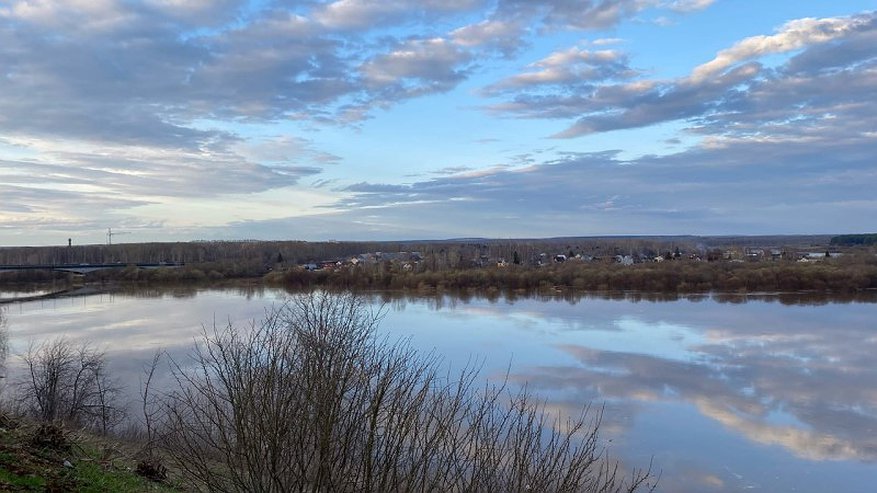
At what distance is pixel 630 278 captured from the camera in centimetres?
4169

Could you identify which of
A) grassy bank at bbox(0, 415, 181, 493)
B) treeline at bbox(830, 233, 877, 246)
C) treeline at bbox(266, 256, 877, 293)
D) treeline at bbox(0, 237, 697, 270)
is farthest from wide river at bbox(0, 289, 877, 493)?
treeline at bbox(830, 233, 877, 246)

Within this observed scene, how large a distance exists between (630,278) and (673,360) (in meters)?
24.1

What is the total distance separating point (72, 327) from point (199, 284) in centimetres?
2404

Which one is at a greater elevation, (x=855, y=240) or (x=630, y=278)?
(x=855, y=240)

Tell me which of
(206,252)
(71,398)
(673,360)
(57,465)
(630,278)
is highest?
(206,252)

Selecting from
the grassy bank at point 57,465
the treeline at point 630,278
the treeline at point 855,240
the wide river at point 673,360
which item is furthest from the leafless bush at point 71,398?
the treeline at point 855,240

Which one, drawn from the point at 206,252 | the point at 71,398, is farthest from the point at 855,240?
the point at 71,398

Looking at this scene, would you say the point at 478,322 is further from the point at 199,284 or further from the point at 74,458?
Answer: the point at 199,284

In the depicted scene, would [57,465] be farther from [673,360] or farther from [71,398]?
[673,360]

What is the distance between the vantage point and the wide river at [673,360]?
10492mm

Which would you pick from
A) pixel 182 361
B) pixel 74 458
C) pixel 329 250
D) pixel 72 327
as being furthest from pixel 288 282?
pixel 329 250

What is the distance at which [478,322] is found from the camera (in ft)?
81.6

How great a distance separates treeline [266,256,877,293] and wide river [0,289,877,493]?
462 cm

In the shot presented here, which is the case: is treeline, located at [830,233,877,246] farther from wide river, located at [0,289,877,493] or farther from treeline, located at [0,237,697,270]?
wide river, located at [0,289,877,493]
